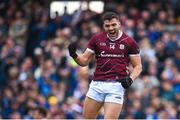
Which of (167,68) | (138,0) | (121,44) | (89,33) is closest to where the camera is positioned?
(121,44)

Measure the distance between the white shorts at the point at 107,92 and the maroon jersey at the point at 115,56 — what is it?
9 cm

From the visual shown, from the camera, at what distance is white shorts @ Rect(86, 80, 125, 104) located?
11.1 metres

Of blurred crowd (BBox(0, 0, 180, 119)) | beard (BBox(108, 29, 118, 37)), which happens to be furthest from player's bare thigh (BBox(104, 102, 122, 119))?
blurred crowd (BBox(0, 0, 180, 119))

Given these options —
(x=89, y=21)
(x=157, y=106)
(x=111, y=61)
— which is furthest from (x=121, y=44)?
(x=89, y=21)

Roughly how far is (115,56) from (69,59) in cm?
778

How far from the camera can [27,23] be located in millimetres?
20953

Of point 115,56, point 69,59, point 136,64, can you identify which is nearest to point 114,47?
point 115,56

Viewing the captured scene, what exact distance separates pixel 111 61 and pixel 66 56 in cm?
784

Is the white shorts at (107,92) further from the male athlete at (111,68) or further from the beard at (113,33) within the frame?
the beard at (113,33)

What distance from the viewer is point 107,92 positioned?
440 inches

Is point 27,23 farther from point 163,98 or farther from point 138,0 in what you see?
point 163,98

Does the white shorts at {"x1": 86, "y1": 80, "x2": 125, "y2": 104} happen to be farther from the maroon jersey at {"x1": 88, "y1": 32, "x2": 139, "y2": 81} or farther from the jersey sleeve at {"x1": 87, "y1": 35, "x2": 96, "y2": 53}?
the jersey sleeve at {"x1": 87, "y1": 35, "x2": 96, "y2": 53}

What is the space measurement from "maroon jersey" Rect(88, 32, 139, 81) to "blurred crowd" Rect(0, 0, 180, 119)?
5248mm

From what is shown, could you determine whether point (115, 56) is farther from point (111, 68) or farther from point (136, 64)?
point (136, 64)
